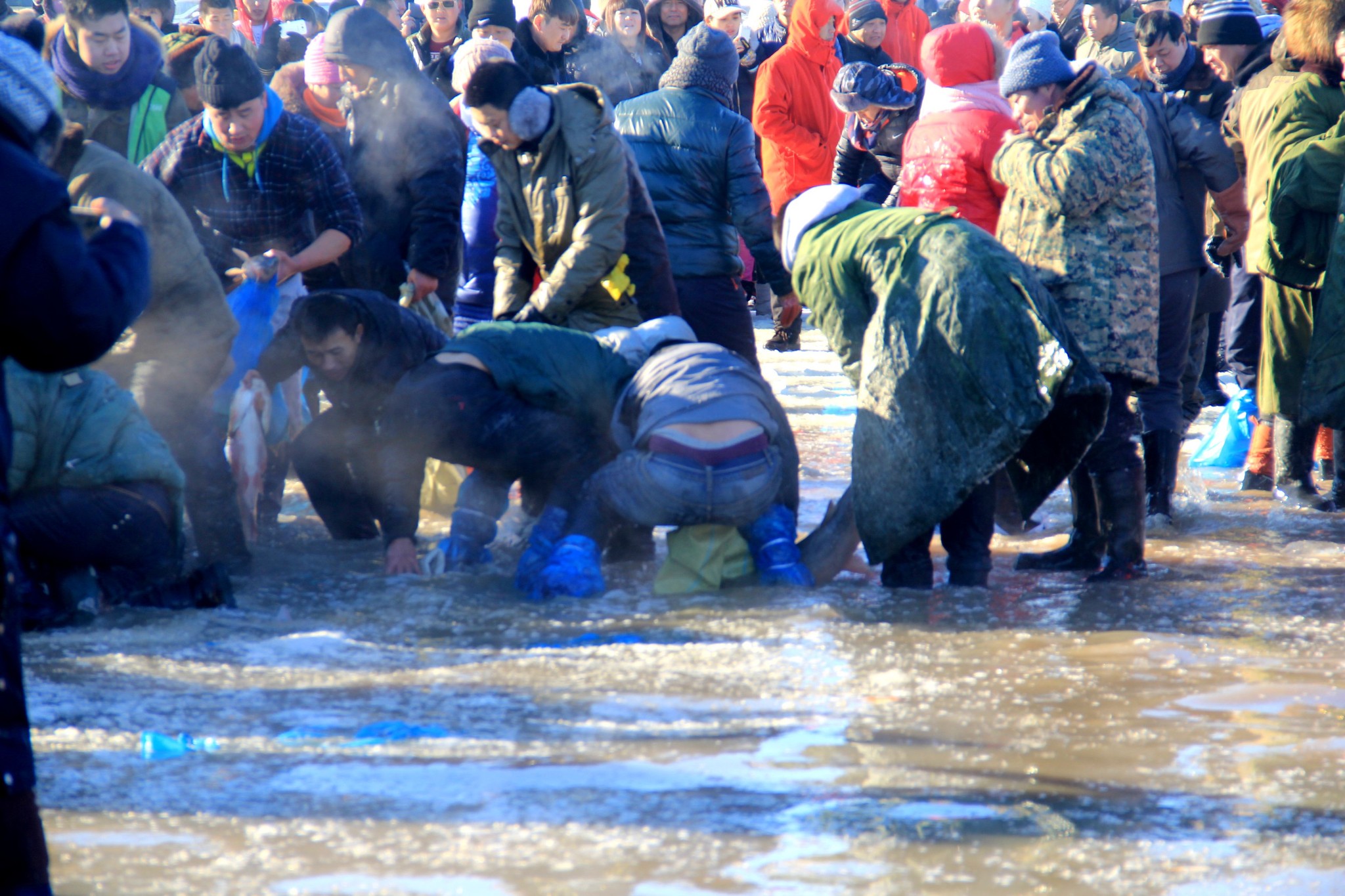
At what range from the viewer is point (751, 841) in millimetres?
2479

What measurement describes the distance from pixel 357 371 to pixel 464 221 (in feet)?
4.58

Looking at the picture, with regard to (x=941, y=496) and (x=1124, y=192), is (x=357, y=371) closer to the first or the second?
(x=941, y=496)

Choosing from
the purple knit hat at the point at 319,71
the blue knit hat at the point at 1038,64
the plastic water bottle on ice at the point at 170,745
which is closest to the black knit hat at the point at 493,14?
the purple knit hat at the point at 319,71

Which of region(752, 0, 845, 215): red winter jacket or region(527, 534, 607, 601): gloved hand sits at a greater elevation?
region(752, 0, 845, 215): red winter jacket

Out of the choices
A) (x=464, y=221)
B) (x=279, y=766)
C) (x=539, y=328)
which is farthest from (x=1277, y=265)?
(x=279, y=766)

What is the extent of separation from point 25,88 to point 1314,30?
4.65 meters

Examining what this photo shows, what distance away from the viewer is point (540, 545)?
15.0 feet

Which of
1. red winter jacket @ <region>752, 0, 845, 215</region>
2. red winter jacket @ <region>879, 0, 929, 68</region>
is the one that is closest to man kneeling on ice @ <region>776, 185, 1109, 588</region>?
red winter jacket @ <region>752, 0, 845, 215</region>

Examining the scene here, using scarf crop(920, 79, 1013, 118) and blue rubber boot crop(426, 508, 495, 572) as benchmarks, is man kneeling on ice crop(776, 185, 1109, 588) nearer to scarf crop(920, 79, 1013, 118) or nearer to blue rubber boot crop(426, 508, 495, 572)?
scarf crop(920, 79, 1013, 118)

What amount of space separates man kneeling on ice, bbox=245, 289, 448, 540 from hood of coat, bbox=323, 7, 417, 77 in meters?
1.16

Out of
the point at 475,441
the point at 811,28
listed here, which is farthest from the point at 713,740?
the point at 811,28

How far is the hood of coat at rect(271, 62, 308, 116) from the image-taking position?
6387 millimetres

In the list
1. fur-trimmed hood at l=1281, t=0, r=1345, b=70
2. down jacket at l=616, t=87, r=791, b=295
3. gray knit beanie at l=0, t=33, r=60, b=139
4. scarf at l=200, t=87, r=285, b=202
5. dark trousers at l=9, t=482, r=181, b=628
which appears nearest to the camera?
gray knit beanie at l=0, t=33, r=60, b=139

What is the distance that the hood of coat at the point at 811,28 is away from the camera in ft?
25.2
